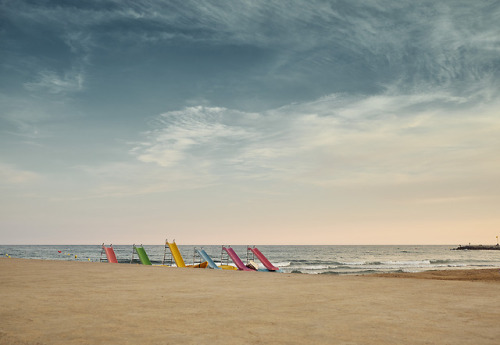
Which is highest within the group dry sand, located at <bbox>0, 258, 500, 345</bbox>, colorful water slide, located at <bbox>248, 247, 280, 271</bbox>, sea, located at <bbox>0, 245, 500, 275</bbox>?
dry sand, located at <bbox>0, 258, 500, 345</bbox>

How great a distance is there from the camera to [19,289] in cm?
675

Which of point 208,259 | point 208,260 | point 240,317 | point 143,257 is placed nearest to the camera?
point 240,317

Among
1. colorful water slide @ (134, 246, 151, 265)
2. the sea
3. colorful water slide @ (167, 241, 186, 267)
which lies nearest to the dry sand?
colorful water slide @ (167, 241, 186, 267)

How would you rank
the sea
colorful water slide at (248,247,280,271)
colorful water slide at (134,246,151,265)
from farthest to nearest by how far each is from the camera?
the sea
colorful water slide at (248,247,280,271)
colorful water slide at (134,246,151,265)

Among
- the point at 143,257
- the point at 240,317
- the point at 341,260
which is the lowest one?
the point at 341,260

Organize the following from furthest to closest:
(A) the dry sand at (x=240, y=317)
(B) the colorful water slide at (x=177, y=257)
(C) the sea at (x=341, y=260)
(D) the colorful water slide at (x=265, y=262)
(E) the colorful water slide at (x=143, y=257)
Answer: (C) the sea at (x=341, y=260), (D) the colorful water slide at (x=265, y=262), (E) the colorful water slide at (x=143, y=257), (B) the colorful water slide at (x=177, y=257), (A) the dry sand at (x=240, y=317)

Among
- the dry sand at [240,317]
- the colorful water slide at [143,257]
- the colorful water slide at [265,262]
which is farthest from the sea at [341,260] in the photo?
the dry sand at [240,317]

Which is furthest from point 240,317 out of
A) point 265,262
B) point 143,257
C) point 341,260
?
point 341,260

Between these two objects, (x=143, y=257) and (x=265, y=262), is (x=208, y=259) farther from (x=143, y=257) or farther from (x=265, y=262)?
(x=265, y=262)

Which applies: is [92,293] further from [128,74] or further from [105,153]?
[105,153]

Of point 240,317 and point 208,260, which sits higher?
point 240,317

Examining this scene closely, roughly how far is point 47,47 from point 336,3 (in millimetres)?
14407

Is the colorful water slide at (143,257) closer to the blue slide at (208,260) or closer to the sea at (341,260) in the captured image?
the sea at (341,260)

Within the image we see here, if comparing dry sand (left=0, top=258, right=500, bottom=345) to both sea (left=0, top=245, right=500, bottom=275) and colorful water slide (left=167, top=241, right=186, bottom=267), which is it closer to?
colorful water slide (left=167, top=241, right=186, bottom=267)
